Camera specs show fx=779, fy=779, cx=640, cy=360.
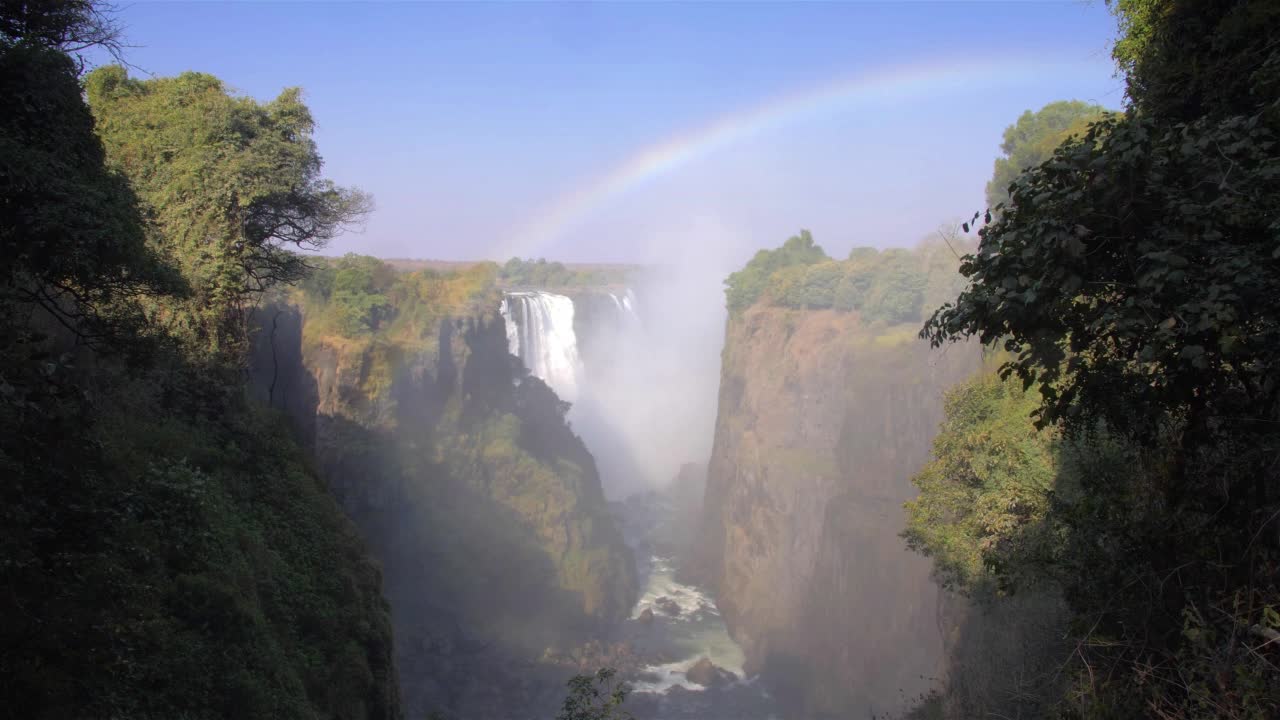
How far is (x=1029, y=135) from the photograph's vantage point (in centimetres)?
3494

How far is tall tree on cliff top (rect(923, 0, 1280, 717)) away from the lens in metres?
5.14

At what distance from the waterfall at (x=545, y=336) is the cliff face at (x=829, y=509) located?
15.8 m

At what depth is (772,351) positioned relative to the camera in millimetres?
45250

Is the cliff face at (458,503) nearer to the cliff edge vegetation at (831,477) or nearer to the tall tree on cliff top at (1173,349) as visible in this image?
the cliff edge vegetation at (831,477)

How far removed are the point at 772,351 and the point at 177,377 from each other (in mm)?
35616

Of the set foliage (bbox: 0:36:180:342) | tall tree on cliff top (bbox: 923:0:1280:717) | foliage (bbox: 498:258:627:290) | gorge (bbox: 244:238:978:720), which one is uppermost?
foliage (bbox: 498:258:627:290)

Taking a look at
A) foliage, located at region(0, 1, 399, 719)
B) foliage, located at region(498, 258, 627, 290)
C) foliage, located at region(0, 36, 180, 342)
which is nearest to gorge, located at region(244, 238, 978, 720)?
foliage, located at region(0, 1, 399, 719)

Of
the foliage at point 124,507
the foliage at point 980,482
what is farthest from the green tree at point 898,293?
the foliage at point 124,507

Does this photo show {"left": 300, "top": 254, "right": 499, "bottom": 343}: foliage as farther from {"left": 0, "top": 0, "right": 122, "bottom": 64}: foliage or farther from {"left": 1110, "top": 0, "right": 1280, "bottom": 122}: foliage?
{"left": 1110, "top": 0, "right": 1280, "bottom": 122}: foliage

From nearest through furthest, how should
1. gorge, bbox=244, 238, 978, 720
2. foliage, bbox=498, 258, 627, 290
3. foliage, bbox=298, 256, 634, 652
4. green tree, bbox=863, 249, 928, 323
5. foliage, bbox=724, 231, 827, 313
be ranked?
1. gorge, bbox=244, 238, 978, 720
2. foliage, bbox=298, 256, 634, 652
3. green tree, bbox=863, 249, 928, 323
4. foliage, bbox=724, 231, 827, 313
5. foliage, bbox=498, 258, 627, 290

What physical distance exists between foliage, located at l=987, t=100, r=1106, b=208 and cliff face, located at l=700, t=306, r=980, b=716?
23.4 ft

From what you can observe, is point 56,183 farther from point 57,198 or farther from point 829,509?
point 829,509

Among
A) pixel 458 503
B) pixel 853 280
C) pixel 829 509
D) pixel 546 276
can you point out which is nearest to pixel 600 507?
pixel 458 503

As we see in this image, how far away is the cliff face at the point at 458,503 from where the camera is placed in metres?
31.1
